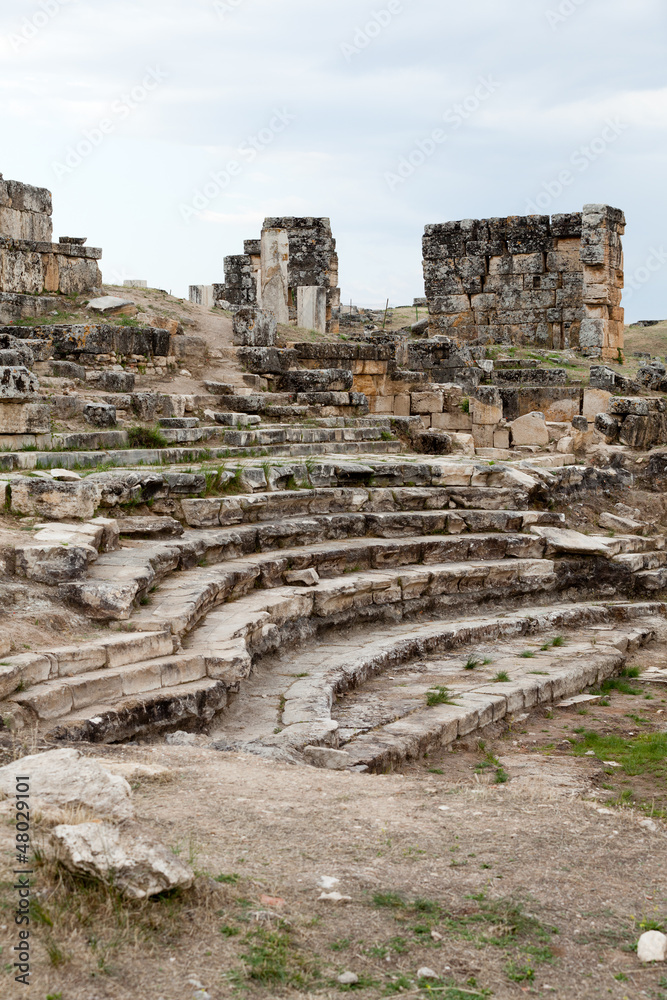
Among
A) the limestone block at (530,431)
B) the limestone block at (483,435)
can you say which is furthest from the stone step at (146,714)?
the limestone block at (483,435)

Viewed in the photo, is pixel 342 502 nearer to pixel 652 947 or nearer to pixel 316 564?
pixel 316 564

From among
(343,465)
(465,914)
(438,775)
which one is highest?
(343,465)

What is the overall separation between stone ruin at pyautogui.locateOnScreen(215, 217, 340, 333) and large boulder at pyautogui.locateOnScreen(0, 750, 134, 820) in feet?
55.6

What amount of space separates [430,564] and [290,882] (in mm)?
6595

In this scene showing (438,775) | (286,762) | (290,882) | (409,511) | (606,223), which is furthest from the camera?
(606,223)

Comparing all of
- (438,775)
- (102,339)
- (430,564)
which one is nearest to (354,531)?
(430,564)

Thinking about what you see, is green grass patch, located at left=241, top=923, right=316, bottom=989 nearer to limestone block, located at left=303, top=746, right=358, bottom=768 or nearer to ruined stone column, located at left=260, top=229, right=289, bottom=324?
limestone block, located at left=303, top=746, right=358, bottom=768

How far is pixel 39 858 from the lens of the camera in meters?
3.24

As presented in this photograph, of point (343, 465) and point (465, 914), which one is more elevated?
point (343, 465)

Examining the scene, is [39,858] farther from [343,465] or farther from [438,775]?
[343,465]

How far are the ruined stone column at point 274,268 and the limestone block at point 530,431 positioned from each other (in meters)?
6.03

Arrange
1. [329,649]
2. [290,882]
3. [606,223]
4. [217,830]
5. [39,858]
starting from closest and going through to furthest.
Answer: [39,858]
[290,882]
[217,830]
[329,649]
[606,223]

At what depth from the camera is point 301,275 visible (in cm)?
2478

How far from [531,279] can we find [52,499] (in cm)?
1816
